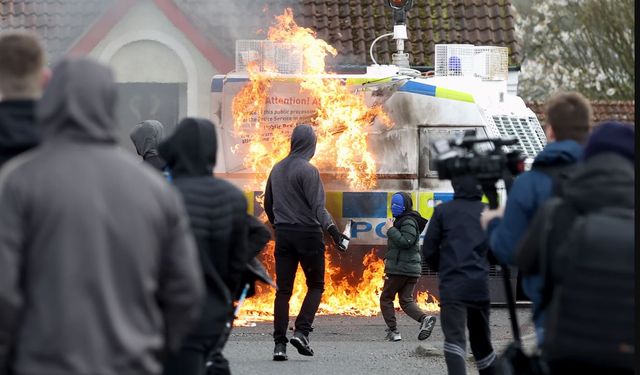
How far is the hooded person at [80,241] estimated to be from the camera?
4.50 meters

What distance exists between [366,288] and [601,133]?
9.27 m

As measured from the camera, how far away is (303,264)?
11.7m

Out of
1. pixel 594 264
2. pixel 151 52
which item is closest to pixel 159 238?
pixel 594 264

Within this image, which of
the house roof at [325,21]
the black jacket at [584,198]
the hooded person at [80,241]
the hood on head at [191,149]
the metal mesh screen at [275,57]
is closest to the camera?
the hooded person at [80,241]

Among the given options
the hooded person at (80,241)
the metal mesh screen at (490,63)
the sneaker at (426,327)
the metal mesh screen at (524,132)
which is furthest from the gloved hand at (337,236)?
the hooded person at (80,241)

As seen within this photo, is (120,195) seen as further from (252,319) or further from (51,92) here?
(252,319)

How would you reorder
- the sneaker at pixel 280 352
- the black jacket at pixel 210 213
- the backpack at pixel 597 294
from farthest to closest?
1. the sneaker at pixel 280 352
2. the black jacket at pixel 210 213
3. the backpack at pixel 597 294

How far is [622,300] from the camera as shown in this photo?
5.17 meters

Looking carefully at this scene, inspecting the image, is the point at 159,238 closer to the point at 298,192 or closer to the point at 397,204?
the point at 298,192

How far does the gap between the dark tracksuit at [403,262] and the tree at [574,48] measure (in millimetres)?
25178

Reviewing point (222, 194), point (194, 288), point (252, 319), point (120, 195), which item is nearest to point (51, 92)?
point (120, 195)

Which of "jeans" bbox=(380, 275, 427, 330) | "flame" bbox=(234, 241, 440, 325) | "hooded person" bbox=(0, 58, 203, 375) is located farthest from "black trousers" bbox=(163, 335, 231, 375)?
"flame" bbox=(234, 241, 440, 325)

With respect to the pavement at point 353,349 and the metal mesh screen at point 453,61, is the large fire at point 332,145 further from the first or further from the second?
the metal mesh screen at point 453,61

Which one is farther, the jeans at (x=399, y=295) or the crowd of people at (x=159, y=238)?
the jeans at (x=399, y=295)
